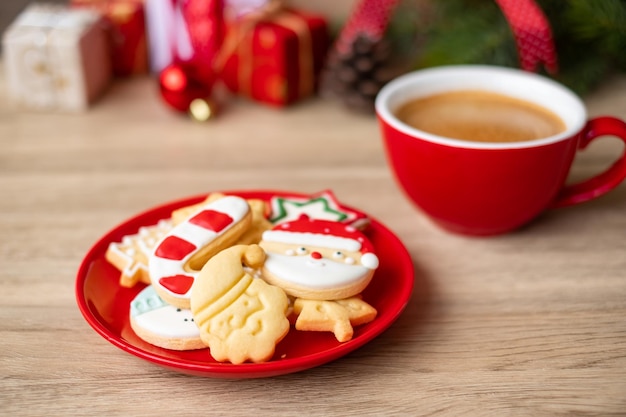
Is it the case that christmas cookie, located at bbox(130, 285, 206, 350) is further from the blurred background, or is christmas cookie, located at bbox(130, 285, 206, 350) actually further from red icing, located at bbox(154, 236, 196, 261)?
the blurred background


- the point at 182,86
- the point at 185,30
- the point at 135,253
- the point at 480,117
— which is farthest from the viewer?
the point at 185,30

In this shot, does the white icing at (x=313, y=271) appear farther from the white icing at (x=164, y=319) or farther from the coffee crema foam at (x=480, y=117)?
the coffee crema foam at (x=480, y=117)

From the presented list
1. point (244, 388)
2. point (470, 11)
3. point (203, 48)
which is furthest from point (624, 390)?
point (203, 48)

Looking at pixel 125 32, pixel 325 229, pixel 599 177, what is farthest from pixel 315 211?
pixel 125 32

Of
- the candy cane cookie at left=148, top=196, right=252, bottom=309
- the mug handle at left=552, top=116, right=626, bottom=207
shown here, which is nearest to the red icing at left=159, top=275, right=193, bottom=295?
the candy cane cookie at left=148, top=196, right=252, bottom=309

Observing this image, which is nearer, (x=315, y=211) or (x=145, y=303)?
(x=145, y=303)

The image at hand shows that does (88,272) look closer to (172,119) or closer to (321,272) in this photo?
(321,272)

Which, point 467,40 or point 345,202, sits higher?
point 467,40

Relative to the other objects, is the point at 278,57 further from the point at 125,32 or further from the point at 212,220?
the point at 212,220
